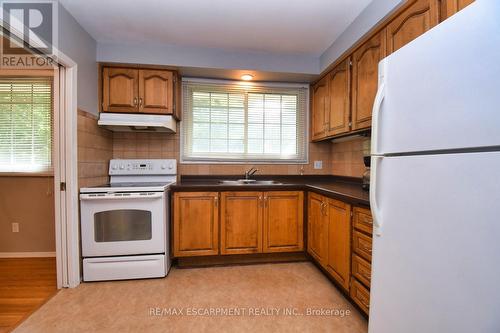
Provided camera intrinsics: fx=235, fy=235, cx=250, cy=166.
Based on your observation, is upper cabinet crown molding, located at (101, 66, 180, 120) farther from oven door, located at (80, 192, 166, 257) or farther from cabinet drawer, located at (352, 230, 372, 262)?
cabinet drawer, located at (352, 230, 372, 262)

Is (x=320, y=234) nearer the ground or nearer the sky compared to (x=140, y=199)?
nearer the ground

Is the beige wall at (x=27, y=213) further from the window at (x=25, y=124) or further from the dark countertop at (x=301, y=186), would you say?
the dark countertop at (x=301, y=186)

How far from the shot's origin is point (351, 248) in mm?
1773

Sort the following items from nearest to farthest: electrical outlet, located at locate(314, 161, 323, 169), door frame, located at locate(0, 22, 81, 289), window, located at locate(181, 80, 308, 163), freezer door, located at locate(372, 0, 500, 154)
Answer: freezer door, located at locate(372, 0, 500, 154), door frame, located at locate(0, 22, 81, 289), window, located at locate(181, 80, 308, 163), electrical outlet, located at locate(314, 161, 323, 169)

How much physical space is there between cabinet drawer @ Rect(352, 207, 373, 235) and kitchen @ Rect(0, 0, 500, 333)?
1 cm

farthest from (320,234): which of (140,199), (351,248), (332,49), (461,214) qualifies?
(332,49)

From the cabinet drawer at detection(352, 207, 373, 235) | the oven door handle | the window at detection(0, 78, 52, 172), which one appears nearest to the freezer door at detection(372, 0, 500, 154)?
the cabinet drawer at detection(352, 207, 373, 235)

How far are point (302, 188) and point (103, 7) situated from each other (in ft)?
8.10

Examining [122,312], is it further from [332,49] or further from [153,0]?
[332,49]

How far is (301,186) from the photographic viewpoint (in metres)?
2.60

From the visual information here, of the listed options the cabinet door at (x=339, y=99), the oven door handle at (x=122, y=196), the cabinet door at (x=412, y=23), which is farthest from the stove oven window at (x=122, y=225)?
the cabinet door at (x=412, y=23)

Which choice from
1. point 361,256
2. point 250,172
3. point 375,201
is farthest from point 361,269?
→ point 250,172

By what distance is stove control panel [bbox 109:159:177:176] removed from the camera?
273cm

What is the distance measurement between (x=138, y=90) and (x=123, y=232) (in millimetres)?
1526
